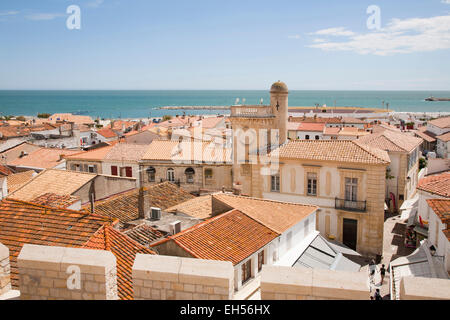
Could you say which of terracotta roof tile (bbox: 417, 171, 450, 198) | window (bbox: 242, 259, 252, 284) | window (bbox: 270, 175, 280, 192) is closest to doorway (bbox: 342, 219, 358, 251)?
window (bbox: 270, 175, 280, 192)

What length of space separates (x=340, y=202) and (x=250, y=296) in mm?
14630

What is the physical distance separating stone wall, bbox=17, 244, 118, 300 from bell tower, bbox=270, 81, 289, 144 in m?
24.9

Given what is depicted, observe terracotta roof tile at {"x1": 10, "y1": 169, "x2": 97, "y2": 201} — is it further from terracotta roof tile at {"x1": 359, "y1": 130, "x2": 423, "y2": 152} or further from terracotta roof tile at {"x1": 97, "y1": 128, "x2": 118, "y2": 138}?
terracotta roof tile at {"x1": 97, "y1": 128, "x2": 118, "y2": 138}

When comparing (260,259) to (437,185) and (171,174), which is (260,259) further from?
(171,174)

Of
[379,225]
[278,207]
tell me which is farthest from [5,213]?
[379,225]

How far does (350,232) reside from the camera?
26.4 m

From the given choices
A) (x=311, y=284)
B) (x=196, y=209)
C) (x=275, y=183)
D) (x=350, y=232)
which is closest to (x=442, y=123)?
(x=350, y=232)

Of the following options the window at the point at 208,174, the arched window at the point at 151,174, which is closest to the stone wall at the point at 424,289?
the window at the point at 208,174

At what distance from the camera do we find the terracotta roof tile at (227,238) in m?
13.2

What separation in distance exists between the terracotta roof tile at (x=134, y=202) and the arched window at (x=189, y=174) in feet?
36.8

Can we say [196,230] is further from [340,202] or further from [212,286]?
[340,202]

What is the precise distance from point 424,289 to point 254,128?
2589 cm

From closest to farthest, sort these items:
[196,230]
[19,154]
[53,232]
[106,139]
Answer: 1. [53,232]
2. [196,230]
3. [19,154]
4. [106,139]
